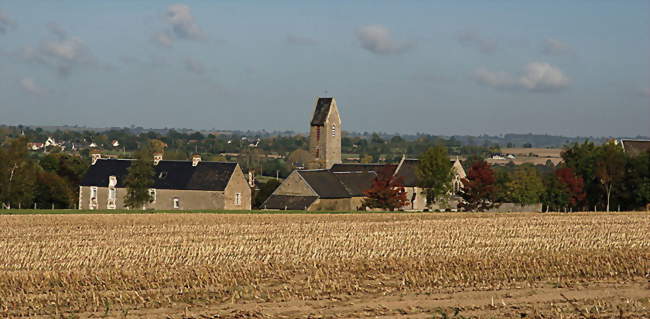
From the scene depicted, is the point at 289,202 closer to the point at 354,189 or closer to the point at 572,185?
the point at 354,189

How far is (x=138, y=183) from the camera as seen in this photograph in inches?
3019

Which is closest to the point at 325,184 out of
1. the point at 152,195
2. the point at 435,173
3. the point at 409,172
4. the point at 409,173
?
the point at 409,173

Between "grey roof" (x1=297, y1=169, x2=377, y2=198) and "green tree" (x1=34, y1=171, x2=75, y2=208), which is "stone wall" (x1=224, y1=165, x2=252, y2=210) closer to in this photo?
"grey roof" (x1=297, y1=169, x2=377, y2=198)

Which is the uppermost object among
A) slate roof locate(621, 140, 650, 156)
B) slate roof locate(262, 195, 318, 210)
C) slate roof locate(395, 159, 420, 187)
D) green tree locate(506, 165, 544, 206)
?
slate roof locate(621, 140, 650, 156)

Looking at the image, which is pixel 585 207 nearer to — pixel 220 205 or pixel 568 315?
pixel 220 205

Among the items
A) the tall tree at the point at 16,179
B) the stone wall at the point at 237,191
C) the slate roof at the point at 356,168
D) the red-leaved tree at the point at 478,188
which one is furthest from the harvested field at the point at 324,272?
the slate roof at the point at 356,168

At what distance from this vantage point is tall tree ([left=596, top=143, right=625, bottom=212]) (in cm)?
7662

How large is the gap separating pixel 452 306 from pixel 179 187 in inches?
2334

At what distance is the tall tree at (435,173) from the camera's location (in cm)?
8056

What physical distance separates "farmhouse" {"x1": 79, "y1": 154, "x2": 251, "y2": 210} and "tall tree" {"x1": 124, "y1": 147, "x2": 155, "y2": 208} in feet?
4.60

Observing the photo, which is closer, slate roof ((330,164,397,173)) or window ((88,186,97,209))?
window ((88,186,97,209))

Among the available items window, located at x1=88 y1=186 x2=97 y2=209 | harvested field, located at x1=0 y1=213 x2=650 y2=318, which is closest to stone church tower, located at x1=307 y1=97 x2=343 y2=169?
window, located at x1=88 y1=186 x2=97 y2=209

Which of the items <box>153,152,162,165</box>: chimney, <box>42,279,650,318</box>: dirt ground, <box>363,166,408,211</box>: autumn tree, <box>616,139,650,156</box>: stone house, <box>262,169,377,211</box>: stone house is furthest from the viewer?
<box>616,139,650,156</box>: stone house

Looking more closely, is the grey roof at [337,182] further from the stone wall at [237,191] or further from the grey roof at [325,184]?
the stone wall at [237,191]
